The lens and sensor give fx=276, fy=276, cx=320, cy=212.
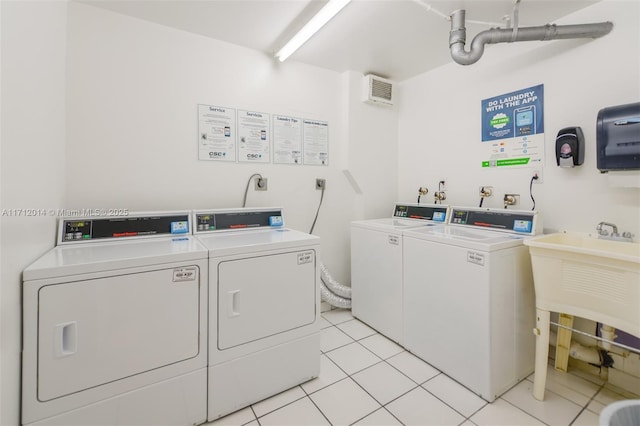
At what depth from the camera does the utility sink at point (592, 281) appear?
1.28 meters

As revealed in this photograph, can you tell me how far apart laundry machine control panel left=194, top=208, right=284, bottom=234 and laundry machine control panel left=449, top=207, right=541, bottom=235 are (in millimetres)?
1584

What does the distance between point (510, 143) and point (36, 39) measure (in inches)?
123

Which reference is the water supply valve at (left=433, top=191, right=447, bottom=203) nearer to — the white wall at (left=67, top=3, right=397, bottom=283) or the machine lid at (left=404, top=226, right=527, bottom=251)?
the machine lid at (left=404, top=226, right=527, bottom=251)

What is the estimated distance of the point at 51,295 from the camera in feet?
3.83

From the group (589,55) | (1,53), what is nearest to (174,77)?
(1,53)

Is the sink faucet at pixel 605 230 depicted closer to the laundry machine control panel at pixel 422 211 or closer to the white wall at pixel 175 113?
the laundry machine control panel at pixel 422 211

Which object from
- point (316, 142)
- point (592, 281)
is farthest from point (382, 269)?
point (316, 142)

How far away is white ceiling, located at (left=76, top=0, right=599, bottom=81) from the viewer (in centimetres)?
190

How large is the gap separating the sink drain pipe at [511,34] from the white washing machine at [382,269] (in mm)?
1286

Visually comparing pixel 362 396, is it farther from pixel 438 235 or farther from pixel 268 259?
pixel 438 235

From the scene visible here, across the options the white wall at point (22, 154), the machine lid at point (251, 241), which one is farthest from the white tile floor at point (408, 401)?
the white wall at point (22, 154)

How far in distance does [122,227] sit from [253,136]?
4.14 feet

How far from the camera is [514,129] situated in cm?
230

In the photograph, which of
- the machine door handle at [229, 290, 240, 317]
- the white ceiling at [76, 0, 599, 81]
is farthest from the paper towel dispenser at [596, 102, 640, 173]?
the machine door handle at [229, 290, 240, 317]
